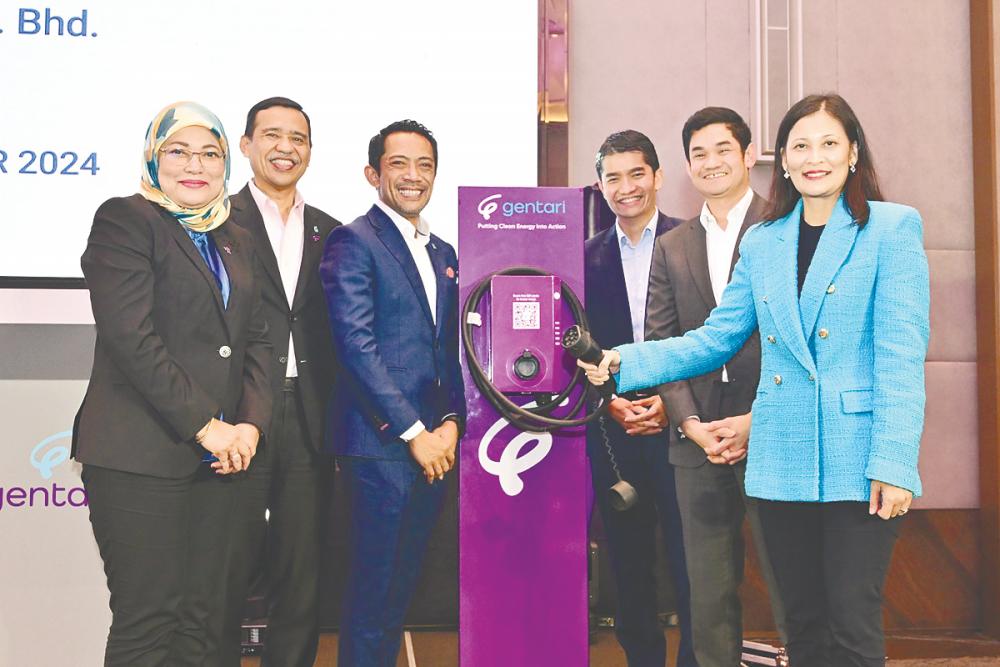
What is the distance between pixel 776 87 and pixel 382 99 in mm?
1525

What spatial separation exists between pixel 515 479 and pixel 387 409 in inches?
16.1

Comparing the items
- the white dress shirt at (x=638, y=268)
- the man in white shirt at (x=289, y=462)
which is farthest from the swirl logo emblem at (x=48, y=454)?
the white dress shirt at (x=638, y=268)

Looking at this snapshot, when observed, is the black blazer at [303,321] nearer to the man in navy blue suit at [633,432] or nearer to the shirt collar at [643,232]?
the man in navy blue suit at [633,432]

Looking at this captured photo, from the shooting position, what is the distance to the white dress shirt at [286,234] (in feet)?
8.36

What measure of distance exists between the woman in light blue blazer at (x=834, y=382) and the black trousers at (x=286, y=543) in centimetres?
126

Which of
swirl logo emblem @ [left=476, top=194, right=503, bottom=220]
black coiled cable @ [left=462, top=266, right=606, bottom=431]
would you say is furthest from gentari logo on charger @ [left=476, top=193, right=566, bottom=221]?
black coiled cable @ [left=462, top=266, right=606, bottom=431]

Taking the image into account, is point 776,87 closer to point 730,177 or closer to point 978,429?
point 730,177

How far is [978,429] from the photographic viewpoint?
348cm

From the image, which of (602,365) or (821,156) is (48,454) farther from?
(821,156)

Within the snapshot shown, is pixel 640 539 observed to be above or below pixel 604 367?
below

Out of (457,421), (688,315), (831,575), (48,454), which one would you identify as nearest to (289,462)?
(457,421)

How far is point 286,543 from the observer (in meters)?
2.42

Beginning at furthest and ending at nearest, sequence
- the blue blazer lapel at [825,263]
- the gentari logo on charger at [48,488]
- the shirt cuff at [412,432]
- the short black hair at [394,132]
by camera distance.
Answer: the gentari logo on charger at [48,488], the short black hair at [394,132], the shirt cuff at [412,432], the blue blazer lapel at [825,263]

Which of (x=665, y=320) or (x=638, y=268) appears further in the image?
(x=638, y=268)
